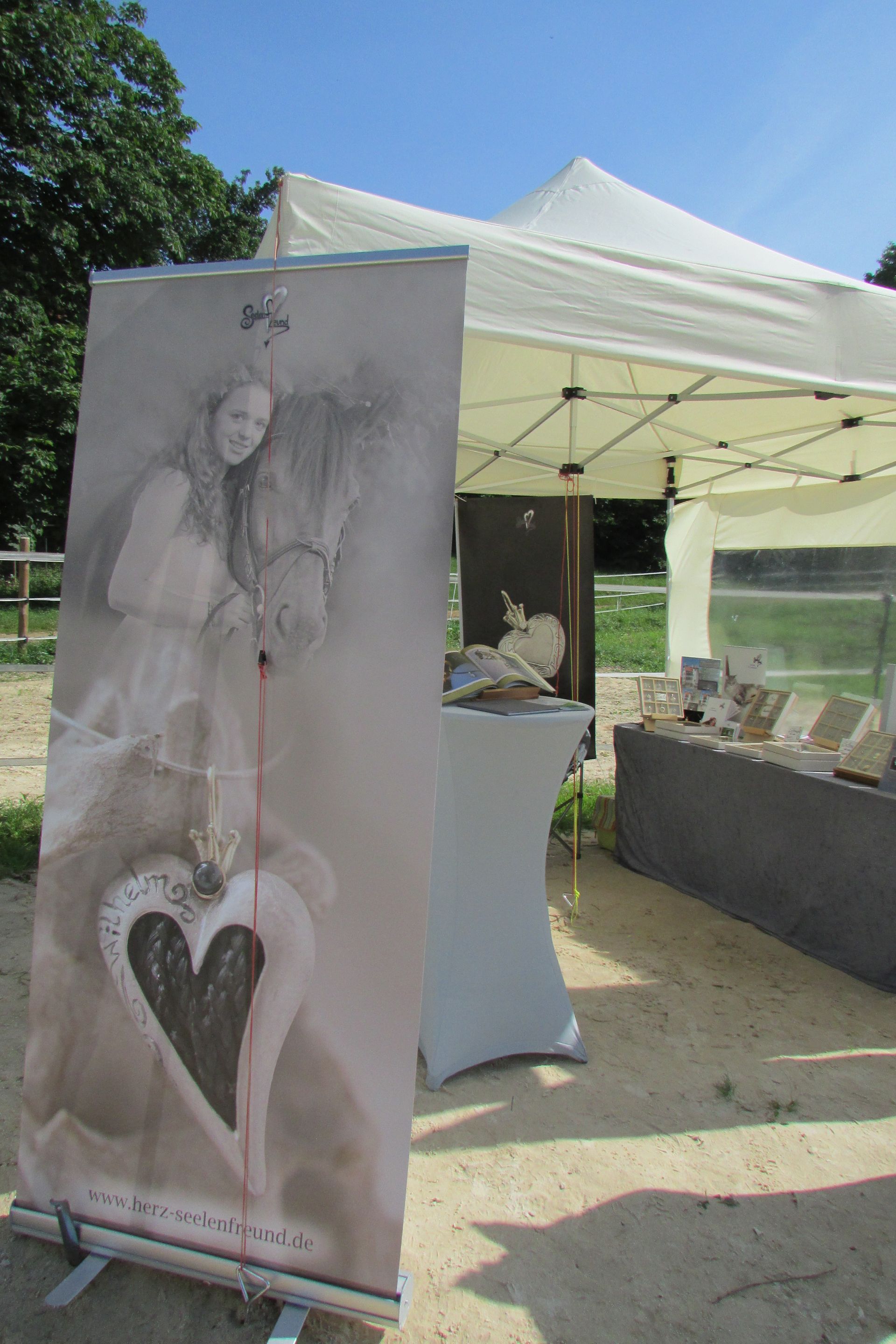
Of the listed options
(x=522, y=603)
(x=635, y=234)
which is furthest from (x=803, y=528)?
(x=635, y=234)

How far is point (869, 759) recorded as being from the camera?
9.47 feet

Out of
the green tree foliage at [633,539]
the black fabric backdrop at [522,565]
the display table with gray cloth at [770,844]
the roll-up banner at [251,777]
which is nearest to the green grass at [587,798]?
the black fabric backdrop at [522,565]

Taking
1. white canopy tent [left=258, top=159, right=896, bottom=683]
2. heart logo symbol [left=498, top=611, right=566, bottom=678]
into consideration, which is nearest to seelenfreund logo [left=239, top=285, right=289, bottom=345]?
white canopy tent [left=258, top=159, right=896, bottom=683]

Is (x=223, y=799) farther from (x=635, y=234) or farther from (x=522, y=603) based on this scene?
(x=522, y=603)

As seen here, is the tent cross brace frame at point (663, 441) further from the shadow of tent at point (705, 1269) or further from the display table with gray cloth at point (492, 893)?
the shadow of tent at point (705, 1269)

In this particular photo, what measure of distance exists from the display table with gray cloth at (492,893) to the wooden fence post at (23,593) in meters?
8.89

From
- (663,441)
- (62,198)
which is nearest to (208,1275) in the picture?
(663,441)

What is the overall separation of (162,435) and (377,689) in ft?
2.03

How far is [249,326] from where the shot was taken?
4.73ft

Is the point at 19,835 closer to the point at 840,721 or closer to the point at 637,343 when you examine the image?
the point at 637,343

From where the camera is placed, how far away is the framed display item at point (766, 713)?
3566 mm

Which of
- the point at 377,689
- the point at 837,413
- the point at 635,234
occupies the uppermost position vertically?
the point at 635,234

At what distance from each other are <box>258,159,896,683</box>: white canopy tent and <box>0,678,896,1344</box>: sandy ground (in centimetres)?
192

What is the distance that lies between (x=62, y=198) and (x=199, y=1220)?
18.5 m
